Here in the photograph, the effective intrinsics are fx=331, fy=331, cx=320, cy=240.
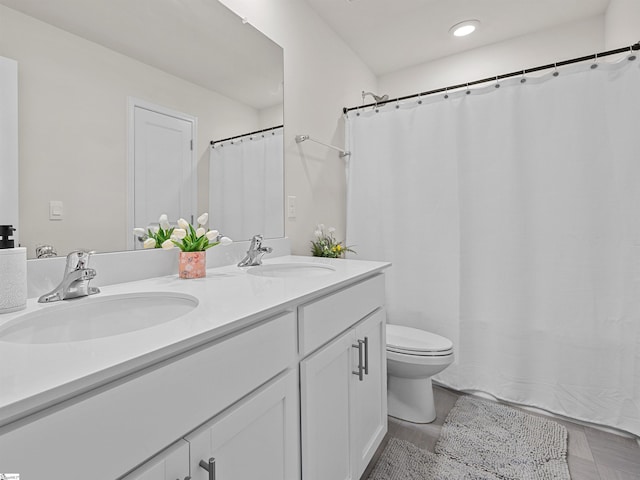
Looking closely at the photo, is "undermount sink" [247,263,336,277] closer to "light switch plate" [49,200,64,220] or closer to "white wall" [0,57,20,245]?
"light switch plate" [49,200,64,220]

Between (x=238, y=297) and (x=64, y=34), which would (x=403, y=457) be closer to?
(x=238, y=297)

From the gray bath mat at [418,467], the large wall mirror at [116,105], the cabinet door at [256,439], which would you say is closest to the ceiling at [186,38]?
the large wall mirror at [116,105]

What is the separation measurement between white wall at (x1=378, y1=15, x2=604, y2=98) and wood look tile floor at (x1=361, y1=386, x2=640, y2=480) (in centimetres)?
229

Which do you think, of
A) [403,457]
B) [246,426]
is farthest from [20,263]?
[403,457]

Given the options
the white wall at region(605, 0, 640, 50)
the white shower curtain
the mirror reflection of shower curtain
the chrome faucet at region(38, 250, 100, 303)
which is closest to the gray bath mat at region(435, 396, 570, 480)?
the white shower curtain

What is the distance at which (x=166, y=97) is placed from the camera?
1223mm

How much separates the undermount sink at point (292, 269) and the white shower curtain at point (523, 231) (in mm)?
851

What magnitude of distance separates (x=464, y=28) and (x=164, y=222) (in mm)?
2307

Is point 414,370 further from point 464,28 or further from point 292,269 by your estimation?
point 464,28

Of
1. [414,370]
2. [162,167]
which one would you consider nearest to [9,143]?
[162,167]

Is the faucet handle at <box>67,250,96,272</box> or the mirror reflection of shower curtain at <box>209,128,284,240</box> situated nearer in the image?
the faucet handle at <box>67,250,96,272</box>

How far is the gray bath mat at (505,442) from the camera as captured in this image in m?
1.40

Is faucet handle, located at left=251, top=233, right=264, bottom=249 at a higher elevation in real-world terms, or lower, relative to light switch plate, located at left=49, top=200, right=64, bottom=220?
lower

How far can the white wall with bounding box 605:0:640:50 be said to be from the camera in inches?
64.2
